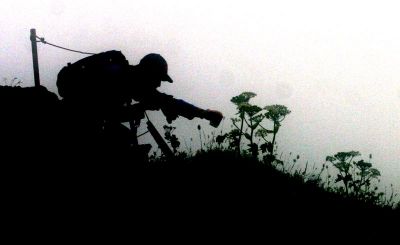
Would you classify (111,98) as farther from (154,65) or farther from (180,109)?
(180,109)

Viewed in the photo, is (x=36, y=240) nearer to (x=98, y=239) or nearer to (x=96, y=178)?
(x=98, y=239)

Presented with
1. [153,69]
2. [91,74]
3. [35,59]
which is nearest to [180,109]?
[153,69]

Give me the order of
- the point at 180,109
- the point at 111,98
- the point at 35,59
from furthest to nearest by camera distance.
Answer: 1. the point at 35,59
2. the point at 111,98
3. the point at 180,109

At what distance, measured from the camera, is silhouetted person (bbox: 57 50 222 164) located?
177 inches

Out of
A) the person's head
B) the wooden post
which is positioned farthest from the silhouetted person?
the wooden post

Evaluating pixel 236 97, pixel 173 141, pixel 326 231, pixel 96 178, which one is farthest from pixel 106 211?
pixel 236 97

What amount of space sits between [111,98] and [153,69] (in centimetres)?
54

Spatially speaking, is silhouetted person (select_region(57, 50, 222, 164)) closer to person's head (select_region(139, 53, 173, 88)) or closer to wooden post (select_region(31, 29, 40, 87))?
person's head (select_region(139, 53, 173, 88))

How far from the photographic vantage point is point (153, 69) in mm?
4574

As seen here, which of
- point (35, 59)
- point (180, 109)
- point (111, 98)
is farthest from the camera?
point (35, 59)

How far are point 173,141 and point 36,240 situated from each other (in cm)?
418

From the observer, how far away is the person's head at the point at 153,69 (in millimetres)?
4547

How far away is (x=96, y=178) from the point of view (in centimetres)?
477

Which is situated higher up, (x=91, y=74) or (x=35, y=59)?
(x=35, y=59)
